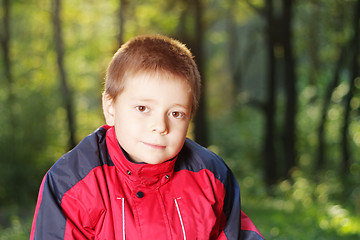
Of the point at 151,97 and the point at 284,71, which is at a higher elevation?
the point at 151,97

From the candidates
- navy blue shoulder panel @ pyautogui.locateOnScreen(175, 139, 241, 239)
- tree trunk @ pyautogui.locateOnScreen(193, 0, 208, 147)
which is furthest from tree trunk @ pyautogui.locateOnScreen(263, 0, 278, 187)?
navy blue shoulder panel @ pyautogui.locateOnScreen(175, 139, 241, 239)

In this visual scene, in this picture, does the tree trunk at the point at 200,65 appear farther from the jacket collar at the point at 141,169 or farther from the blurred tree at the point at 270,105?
the jacket collar at the point at 141,169

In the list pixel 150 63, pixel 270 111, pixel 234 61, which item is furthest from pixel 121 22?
pixel 150 63

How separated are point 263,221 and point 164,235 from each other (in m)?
3.68

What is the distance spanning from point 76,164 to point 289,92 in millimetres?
9442

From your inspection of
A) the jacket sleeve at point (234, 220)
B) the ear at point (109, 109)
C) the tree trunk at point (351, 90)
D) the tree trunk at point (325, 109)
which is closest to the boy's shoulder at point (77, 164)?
the ear at point (109, 109)

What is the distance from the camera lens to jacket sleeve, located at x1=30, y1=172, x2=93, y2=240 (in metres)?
1.68

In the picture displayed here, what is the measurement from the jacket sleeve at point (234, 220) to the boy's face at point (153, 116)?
1.26 ft

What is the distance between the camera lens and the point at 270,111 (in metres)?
11.2

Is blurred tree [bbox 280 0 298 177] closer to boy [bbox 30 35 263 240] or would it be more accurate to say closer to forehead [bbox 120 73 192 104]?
Answer: boy [bbox 30 35 263 240]

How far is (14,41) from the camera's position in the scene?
12.8m

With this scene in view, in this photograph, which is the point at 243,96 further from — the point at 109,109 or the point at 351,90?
the point at 109,109

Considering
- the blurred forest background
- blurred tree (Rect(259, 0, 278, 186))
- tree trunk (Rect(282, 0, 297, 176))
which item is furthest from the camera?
blurred tree (Rect(259, 0, 278, 186))

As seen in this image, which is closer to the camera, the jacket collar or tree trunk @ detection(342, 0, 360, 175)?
the jacket collar
